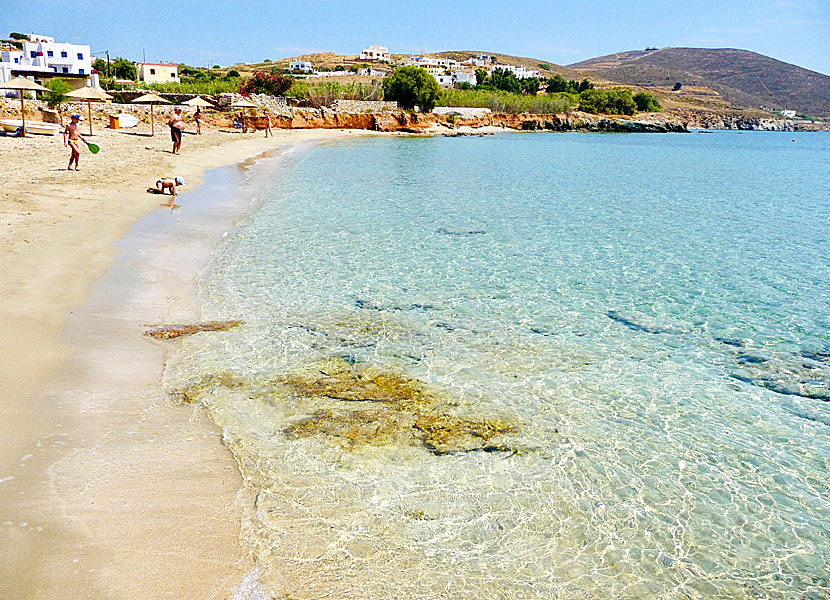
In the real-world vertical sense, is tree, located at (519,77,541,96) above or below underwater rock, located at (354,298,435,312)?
above

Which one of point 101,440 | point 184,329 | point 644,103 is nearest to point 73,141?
point 184,329

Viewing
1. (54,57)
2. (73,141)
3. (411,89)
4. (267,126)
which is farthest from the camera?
(54,57)

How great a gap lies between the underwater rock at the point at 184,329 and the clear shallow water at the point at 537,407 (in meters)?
0.28

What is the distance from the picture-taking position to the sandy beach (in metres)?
3.73

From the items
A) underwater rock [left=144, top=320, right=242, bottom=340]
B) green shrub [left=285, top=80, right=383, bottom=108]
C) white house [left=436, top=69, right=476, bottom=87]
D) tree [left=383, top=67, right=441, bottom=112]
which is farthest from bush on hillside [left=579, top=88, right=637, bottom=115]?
underwater rock [left=144, top=320, right=242, bottom=340]

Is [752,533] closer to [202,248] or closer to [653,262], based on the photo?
[653,262]

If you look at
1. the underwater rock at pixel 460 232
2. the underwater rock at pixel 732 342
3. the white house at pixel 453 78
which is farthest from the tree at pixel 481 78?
the underwater rock at pixel 732 342

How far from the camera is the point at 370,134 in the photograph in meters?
61.1

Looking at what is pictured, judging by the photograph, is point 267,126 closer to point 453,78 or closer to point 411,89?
point 411,89

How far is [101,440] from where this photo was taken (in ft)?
16.9

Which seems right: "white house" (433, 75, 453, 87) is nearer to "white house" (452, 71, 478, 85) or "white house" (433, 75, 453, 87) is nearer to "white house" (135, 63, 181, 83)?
"white house" (452, 71, 478, 85)

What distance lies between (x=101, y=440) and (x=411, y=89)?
248ft

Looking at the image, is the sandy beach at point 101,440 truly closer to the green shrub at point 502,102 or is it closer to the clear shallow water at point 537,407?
the clear shallow water at point 537,407

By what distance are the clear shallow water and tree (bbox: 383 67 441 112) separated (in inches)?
2550
